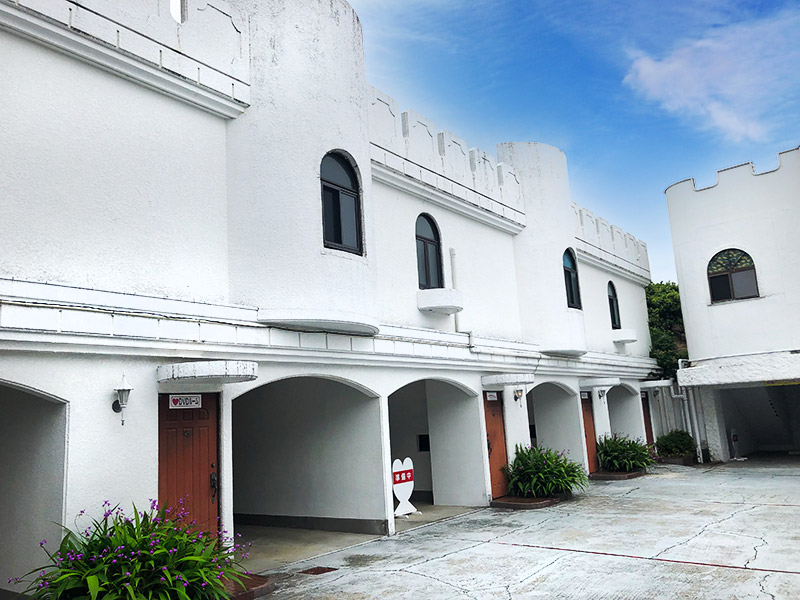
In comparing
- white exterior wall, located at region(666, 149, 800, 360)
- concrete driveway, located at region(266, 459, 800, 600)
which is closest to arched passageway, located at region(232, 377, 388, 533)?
concrete driveway, located at region(266, 459, 800, 600)

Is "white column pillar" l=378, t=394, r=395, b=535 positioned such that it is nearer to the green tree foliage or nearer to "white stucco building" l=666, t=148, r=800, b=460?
"white stucco building" l=666, t=148, r=800, b=460

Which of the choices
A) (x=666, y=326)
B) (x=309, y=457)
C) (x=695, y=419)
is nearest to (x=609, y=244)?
(x=666, y=326)

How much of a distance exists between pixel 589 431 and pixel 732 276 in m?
6.44

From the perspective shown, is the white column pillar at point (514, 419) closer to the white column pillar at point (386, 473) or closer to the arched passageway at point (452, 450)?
the arched passageway at point (452, 450)

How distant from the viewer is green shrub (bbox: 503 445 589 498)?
44.1ft

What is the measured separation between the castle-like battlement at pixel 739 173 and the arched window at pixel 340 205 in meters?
13.9

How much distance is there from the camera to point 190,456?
8062 mm

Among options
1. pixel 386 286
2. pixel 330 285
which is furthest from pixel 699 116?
pixel 330 285

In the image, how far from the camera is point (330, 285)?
30.7ft

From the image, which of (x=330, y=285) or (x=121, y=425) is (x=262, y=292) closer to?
(x=330, y=285)

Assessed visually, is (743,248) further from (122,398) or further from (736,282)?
(122,398)

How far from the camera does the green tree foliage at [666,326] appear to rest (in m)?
22.8

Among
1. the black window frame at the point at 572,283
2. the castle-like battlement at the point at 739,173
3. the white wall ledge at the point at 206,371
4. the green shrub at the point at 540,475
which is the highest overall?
the castle-like battlement at the point at 739,173

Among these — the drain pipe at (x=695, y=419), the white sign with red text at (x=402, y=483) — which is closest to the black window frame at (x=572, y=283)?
the white sign with red text at (x=402, y=483)
